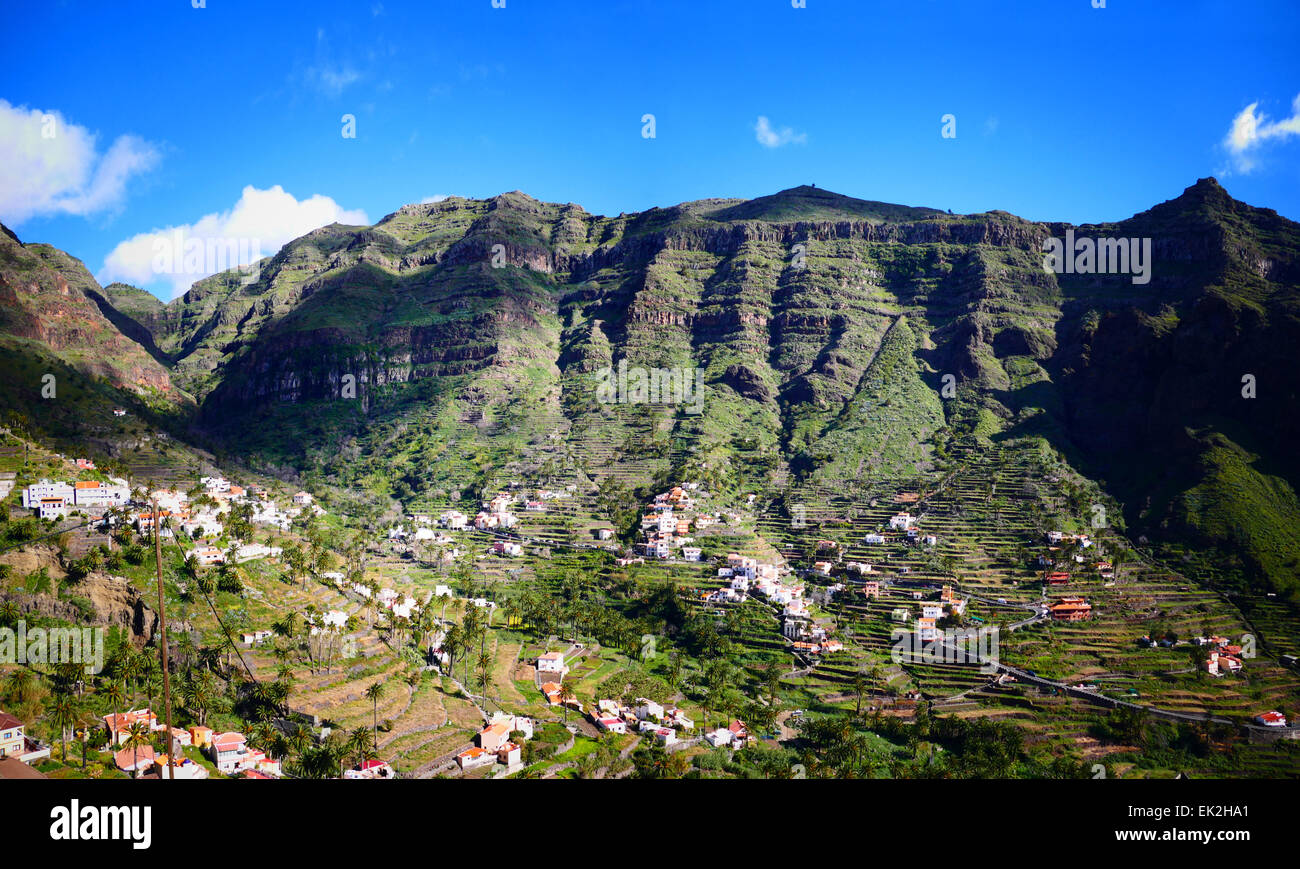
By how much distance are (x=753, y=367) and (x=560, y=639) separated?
175 ft

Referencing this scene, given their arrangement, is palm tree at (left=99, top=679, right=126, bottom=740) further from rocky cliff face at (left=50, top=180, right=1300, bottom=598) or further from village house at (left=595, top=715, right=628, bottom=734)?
rocky cliff face at (left=50, top=180, right=1300, bottom=598)

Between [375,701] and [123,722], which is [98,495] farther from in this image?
[375,701]

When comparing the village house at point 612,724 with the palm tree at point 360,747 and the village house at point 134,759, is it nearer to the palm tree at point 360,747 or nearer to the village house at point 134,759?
the palm tree at point 360,747

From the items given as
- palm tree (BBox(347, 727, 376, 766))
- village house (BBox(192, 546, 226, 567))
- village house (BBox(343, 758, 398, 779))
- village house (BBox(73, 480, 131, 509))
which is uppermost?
village house (BBox(73, 480, 131, 509))

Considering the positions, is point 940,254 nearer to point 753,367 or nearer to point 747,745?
point 753,367

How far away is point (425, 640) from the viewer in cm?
4131

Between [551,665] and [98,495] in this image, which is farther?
[98,495]

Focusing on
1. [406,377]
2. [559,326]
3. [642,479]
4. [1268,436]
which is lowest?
[642,479]

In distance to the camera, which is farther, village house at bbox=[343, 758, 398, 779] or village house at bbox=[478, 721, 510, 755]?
village house at bbox=[478, 721, 510, 755]

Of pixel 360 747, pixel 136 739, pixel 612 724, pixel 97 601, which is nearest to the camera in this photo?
pixel 136 739

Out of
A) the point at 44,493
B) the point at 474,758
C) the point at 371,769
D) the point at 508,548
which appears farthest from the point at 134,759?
the point at 508,548

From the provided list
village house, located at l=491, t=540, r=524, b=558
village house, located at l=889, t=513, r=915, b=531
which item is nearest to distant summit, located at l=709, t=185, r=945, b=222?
village house, located at l=889, t=513, r=915, b=531

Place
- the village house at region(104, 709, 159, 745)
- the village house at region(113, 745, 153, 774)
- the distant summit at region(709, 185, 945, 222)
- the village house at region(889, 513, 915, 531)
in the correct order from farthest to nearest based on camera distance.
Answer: the distant summit at region(709, 185, 945, 222), the village house at region(889, 513, 915, 531), the village house at region(104, 709, 159, 745), the village house at region(113, 745, 153, 774)
